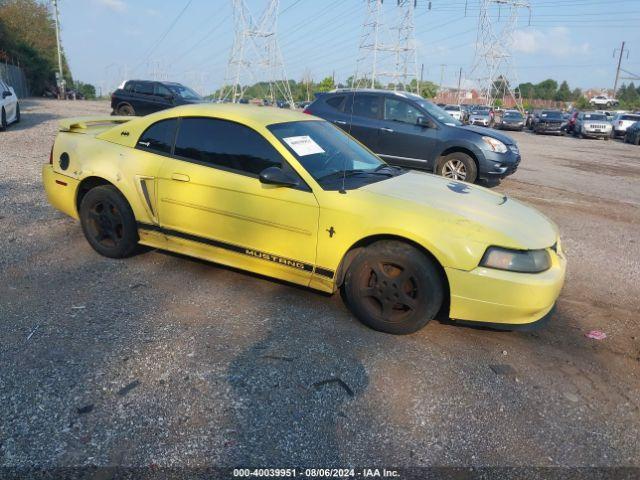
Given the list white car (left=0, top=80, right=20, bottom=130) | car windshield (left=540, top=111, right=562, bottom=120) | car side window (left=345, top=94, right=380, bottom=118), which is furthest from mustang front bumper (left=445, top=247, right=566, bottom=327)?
car windshield (left=540, top=111, right=562, bottom=120)

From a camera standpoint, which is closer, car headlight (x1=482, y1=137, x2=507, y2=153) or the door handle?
the door handle

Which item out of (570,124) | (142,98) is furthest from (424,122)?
(570,124)

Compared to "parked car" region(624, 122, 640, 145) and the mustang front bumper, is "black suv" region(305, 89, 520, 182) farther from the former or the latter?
"parked car" region(624, 122, 640, 145)

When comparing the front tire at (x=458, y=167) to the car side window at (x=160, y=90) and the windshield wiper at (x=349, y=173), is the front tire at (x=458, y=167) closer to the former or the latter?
the windshield wiper at (x=349, y=173)

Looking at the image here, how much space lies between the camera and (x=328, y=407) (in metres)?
2.68

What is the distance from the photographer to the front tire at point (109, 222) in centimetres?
436

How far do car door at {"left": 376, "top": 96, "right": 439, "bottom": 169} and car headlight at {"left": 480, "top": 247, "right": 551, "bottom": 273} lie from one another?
19.0 feet

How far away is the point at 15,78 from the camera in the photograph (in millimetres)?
39469

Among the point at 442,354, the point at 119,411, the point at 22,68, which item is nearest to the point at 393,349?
the point at 442,354

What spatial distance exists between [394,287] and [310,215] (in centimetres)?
80

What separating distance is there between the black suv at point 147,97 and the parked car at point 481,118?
2105 cm

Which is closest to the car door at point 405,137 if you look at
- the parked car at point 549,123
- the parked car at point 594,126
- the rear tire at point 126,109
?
the rear tire at point 126,109

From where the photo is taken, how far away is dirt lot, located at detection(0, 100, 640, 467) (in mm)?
2387

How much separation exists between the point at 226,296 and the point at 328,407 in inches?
62.0
